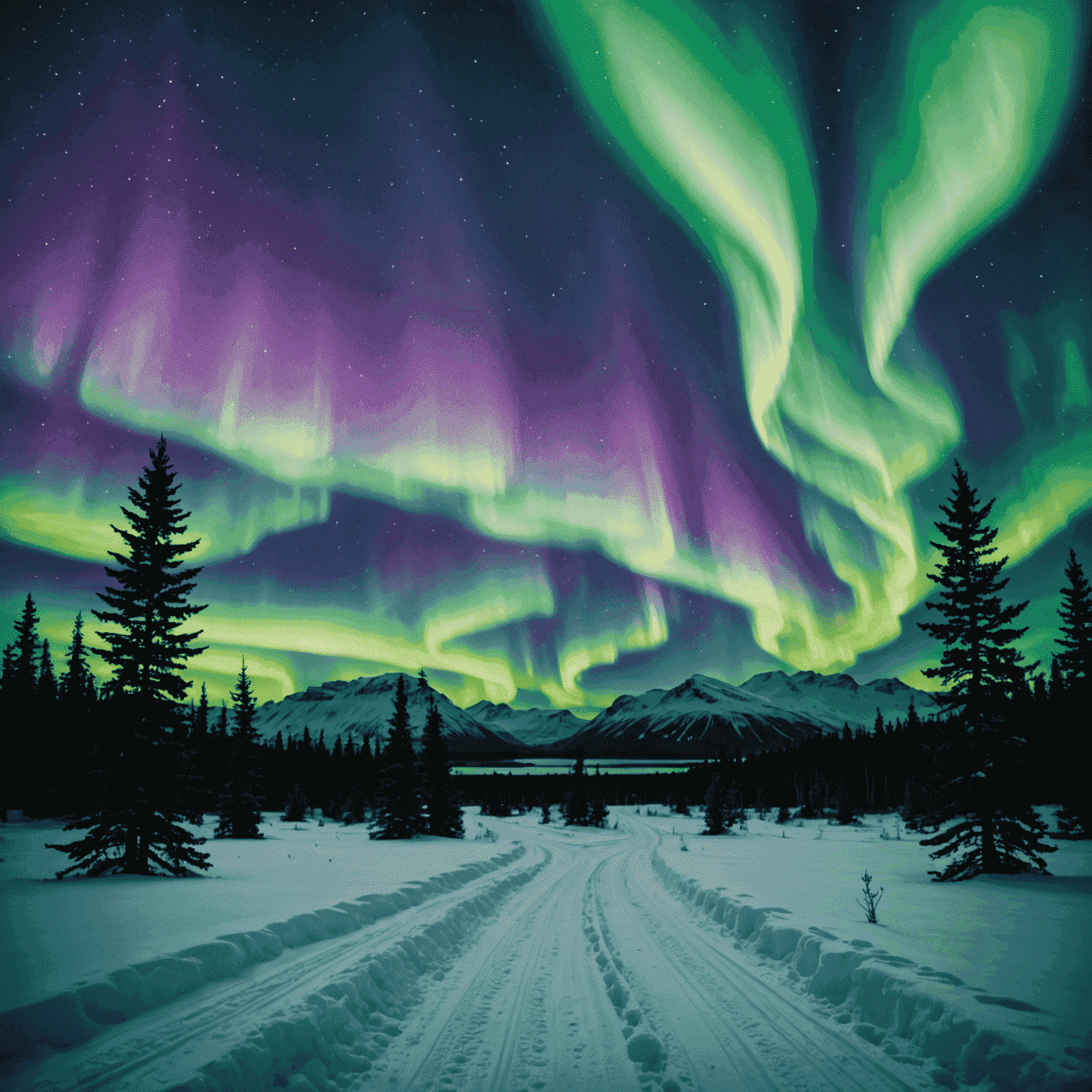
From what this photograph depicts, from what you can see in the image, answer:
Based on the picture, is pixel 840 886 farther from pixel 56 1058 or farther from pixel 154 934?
pixel 56 1058

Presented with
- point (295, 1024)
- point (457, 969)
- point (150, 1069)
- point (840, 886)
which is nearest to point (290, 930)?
point (457, 969)

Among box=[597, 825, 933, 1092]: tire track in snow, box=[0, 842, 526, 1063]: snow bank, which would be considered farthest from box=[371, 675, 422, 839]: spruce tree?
box=[597, 825, 933, 1092]: tire track in snow

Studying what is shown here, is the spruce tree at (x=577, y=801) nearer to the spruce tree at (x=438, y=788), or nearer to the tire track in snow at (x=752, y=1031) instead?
the spruce tree at (x=438, y=788)

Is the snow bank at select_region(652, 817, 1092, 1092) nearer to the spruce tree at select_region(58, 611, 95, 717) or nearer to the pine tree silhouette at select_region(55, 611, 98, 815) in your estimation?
the pine tree silhouette at select_region(55, 611, 98, 815)

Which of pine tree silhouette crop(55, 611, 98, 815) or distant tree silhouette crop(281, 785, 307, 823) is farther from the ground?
pine tree silhouette crop(55, 611, 98, 815)

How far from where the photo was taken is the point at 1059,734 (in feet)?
111

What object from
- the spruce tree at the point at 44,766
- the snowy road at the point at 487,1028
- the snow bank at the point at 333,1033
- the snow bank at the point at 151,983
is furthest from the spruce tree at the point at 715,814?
the spruce tree at the point at 44,766

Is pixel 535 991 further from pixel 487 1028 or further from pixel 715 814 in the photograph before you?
pixel 715 814

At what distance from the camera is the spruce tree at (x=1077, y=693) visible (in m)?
29.0

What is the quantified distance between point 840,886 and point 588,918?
8.72 m

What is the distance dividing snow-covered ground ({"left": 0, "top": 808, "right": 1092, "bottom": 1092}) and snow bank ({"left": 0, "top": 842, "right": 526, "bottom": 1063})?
0.02m

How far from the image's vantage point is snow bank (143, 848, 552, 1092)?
4.87m

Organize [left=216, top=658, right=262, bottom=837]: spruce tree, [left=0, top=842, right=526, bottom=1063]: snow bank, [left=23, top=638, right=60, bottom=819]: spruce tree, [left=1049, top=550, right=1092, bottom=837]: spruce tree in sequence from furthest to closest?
[left=23, top=638, right=60, bottom=819]: spruce tree < [left=216, top=658, right=262, bottom=837]: spruce tree < [left=1049, top=550, right=1092, bottom=837]: spruce tree < [left=0, top=842, right=526, bottom=1063]: snow bank

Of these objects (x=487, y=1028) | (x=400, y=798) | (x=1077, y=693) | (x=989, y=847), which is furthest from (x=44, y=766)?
(x=1077, y=693)
